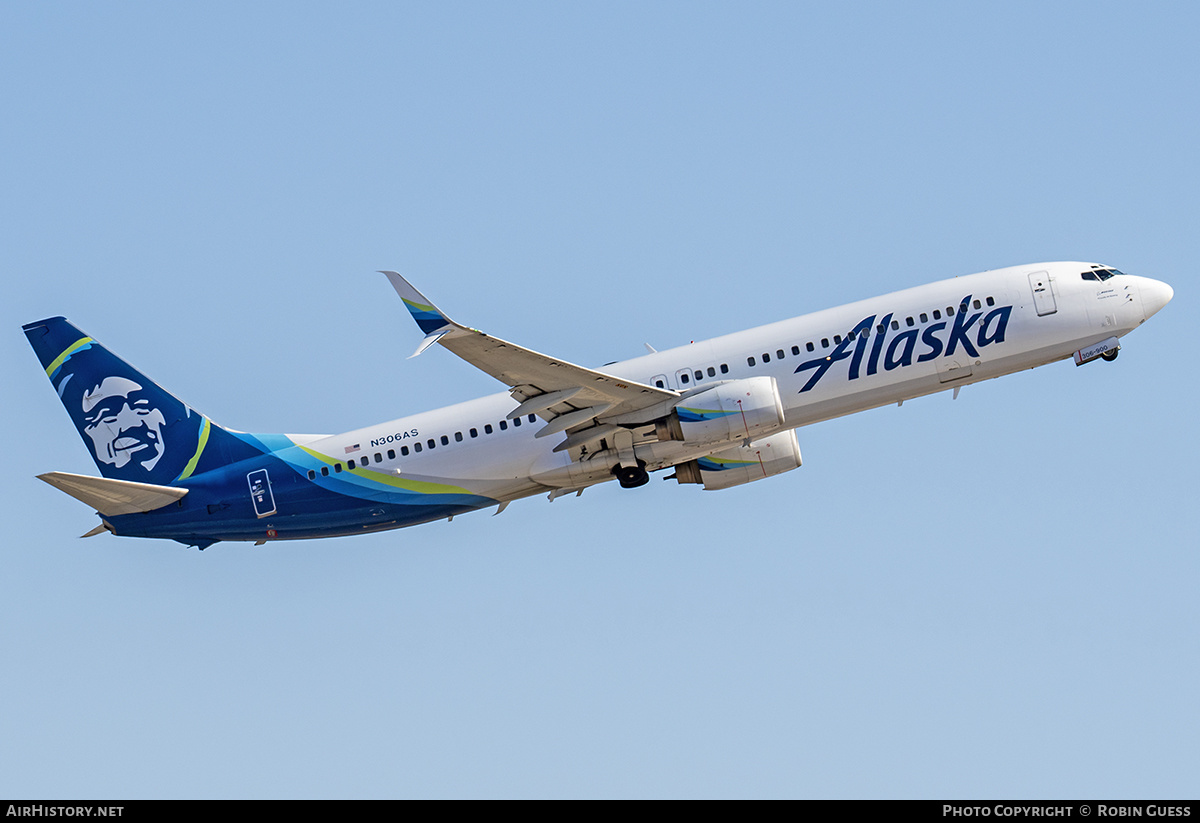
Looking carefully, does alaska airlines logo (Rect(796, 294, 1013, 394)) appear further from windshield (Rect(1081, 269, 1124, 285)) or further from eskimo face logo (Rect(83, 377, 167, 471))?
eskimo face logo (Rect(83, 377, 167, 471))

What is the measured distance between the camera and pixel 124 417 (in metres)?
47.1

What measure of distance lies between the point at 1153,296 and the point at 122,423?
34036 mm

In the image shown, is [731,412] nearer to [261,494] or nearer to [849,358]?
[849,358]

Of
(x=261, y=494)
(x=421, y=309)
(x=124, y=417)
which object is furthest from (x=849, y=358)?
(x=124, y=417)

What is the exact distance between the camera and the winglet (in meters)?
37.6

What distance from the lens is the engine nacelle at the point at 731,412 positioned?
4141 centimetres

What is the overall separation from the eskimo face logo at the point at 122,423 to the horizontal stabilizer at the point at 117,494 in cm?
154

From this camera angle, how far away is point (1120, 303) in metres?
43.5

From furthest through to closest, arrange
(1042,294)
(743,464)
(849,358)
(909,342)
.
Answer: (743,464) < (1042,294) < (909,342) < (849,358)

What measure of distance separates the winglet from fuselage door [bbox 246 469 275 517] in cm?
1029

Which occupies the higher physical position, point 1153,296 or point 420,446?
point 1153,296
